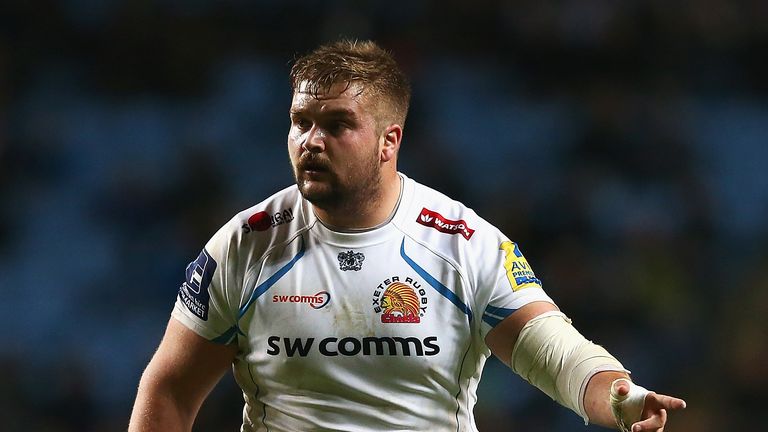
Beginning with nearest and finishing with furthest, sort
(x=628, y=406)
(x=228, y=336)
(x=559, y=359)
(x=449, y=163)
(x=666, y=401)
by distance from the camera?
1. (x=666, y=401)
2. (x=628, y=406)
3. (x=559, y=359)
4. (x=228, y=336)
5. (x=449, y=163)

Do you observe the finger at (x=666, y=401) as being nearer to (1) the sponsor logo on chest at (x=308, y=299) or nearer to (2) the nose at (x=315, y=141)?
(1) the sponsor logo on chest at (x=308, y=299)

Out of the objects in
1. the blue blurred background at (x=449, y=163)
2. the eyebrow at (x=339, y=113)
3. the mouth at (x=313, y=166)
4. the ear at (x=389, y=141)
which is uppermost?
the eyebrow at (x=339, y=113)

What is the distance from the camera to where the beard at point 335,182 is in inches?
129

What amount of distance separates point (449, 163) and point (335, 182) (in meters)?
4.29

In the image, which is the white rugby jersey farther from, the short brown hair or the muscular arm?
the short brown hair

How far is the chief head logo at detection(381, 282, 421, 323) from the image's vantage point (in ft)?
11.0

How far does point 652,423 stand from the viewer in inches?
109

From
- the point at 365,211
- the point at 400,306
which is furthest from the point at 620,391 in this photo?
the point at 365,211

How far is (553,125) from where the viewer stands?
8094 millimetres

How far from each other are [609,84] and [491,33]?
0.97 meters

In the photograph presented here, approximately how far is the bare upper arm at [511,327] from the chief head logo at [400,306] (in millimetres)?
233

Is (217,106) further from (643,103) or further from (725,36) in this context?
(725,36)

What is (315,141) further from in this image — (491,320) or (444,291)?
(491,320)

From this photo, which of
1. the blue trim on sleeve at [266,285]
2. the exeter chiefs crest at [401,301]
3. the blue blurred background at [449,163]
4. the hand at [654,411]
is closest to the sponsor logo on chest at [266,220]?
the blue trim on sleeve at [266,285]
